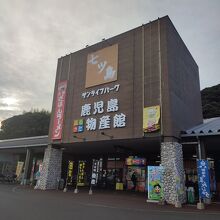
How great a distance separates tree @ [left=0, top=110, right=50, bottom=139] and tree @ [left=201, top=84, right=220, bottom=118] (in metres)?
29.8

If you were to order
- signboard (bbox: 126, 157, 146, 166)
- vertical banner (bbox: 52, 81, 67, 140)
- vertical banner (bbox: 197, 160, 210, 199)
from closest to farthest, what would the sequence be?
vertical banner (bbox: 197, 160, 210, 199) → vertical banner (bbox: 52, 81, 67, 140) → signboard (bbox: 126, 157, 146, 166)

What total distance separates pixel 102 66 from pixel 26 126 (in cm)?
3169

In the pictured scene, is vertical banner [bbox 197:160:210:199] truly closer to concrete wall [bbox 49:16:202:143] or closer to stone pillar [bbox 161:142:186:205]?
stone pillar [bbox 161:142:186:205]

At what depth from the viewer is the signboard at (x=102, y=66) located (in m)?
19.8

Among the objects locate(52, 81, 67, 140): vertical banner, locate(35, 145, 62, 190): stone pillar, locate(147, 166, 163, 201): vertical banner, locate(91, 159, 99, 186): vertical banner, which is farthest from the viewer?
locate(91, 159, 99, 186): vertical banner

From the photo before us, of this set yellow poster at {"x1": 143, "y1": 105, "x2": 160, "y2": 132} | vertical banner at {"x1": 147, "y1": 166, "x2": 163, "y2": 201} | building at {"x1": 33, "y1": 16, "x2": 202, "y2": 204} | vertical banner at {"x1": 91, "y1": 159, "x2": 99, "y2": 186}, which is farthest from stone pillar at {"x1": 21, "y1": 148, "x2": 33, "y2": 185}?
vertical banner at {"x1": 147, "y1": 166, "x2": 163, "y2": 201}

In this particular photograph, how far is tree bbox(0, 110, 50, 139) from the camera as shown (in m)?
46.4

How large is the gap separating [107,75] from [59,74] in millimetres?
6347

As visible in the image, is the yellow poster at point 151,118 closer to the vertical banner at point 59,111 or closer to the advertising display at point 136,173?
the advertising display at point 136,173

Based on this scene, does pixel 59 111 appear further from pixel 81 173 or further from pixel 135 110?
pixel 81 173

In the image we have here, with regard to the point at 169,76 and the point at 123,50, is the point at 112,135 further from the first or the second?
the point at 123,50

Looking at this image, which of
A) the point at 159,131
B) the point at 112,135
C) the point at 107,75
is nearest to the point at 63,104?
the point at 107,75

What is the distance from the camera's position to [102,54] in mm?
21094

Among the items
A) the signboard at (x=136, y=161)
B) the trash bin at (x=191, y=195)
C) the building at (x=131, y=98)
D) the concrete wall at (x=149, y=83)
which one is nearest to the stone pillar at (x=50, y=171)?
the building at (x=131, y=98)
